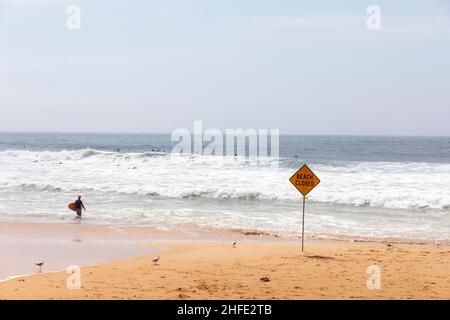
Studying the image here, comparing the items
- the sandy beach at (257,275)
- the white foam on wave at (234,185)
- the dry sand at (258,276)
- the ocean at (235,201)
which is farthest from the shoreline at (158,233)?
the white foam on wave at (234,185)

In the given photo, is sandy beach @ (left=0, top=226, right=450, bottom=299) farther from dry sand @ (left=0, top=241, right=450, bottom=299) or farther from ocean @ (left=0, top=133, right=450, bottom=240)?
ocean @ (left=0, top=133, right=450, bottom=240)

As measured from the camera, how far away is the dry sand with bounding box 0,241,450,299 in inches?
340

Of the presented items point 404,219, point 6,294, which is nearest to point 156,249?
point 6,294

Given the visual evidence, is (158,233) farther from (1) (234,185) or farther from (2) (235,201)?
(1) (234,185)

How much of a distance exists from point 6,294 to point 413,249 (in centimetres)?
901

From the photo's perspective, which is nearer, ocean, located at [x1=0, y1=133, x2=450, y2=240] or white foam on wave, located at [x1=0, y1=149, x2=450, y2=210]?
ocean, located at [x1=0, y1=133, x2=450, y2=240]

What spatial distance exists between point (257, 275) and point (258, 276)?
0.09 m

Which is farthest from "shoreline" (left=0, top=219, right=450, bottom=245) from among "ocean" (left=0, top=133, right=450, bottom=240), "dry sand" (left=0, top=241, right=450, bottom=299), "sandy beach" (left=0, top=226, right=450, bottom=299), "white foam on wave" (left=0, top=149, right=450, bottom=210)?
"white foam on wave" (left=0, top=149, right=450, bottom=210)

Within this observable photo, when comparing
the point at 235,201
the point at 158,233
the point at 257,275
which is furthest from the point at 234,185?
the point at 257,275

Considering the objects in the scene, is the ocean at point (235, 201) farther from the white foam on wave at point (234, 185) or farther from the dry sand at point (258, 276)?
the dry sand at point (258, 276)

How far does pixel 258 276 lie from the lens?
9.98 metres

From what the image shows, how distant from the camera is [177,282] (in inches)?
372

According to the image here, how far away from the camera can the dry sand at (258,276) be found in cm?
865
